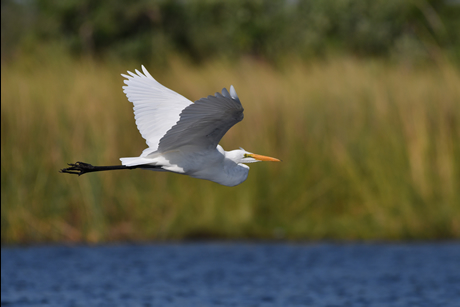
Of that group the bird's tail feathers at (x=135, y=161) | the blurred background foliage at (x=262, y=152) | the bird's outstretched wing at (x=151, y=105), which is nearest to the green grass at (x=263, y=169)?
the blurred background foliage at (x=262, y=152)

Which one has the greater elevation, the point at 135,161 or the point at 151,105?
the point at 151,105

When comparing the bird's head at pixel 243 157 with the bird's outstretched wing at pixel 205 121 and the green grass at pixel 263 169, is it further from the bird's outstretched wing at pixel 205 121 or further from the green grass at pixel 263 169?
the green grass at pixel 263 169

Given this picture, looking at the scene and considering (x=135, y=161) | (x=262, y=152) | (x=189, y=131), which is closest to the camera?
(x=189, y=131)

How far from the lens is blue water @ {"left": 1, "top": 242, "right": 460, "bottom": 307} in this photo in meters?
6.38

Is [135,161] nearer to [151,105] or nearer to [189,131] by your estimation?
[189,131]

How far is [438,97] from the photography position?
873cm

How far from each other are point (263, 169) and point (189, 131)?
4.80 m

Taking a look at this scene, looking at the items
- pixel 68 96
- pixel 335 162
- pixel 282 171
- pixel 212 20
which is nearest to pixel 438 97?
pixel 335 162

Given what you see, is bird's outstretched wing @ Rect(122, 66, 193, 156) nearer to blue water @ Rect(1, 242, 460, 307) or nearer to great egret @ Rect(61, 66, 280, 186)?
great egret @ Rect(61, 66, 280, 186)

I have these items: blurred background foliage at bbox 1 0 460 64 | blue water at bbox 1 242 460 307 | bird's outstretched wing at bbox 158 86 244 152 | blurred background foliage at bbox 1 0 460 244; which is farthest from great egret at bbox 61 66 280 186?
blurred background foliage at bbox 1 0 460 64

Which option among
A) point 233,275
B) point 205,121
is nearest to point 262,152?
point 233,275

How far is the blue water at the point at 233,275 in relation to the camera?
6379 mm

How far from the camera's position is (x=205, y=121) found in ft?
12.2

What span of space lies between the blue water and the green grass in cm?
25
